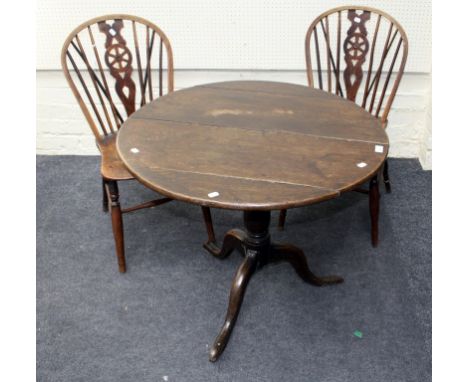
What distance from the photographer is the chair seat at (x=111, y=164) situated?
6.90ft

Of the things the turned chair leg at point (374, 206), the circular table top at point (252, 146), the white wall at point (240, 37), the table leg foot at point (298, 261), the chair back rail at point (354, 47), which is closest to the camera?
the circular table top at point (252, 146)

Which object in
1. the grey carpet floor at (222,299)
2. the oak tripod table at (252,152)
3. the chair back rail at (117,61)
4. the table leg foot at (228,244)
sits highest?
the chair back rail at (117,61)

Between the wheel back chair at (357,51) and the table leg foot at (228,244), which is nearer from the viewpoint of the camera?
the table leg foot at (228,244)

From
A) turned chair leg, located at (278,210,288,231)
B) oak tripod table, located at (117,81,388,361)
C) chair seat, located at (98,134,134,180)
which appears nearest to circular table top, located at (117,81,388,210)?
oak tripod table, located at (117,81,388,361)

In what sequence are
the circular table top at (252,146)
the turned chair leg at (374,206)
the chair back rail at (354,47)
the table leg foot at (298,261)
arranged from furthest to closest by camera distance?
the chair back rail at (354,47)
the turned chair leg at (374,206)
the table leg foot at (298,261)
the circular table top at (252,146)

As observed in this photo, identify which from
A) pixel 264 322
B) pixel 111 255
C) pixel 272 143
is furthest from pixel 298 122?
pixel 111 255

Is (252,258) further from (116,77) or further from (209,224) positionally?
(116,77)

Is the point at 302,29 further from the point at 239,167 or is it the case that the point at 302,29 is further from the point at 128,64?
the point at 239,167

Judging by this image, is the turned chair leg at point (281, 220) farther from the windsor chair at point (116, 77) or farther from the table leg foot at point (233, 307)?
the table leg foot at point (233, 307)

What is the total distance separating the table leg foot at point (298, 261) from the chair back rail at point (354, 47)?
0.75 m

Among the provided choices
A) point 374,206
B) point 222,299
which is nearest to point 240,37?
point 374,206

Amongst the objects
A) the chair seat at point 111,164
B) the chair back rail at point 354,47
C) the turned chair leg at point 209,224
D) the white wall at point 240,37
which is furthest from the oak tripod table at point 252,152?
the white wall at point 240,37

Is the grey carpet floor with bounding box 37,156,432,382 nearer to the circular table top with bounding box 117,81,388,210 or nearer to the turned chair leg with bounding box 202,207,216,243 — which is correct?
the turned chair leg with bounding box 202,207,216,243

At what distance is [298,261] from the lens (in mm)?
2119
